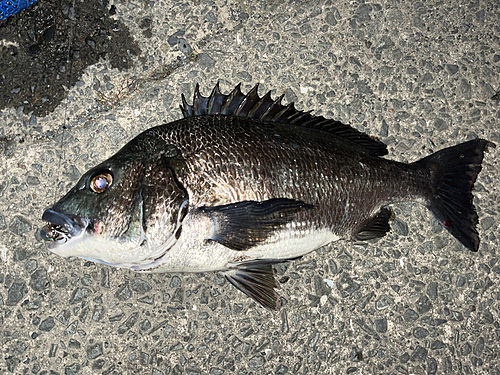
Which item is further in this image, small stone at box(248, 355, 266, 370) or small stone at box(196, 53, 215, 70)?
small stone at box(196, 53, 215, 70)

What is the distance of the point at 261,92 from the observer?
2.84m

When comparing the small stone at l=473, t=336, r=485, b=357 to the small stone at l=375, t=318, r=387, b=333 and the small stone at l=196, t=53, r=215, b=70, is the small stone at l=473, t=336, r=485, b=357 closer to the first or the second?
the small stone at l=375, t=318, r=387, b=333

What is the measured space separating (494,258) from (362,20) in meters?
2.02

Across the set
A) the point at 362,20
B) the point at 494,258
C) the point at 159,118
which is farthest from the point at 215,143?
the point at 494,258

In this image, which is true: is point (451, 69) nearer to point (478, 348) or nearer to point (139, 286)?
point (478, 348)

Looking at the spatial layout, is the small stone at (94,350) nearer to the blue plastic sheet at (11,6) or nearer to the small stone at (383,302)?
the small stone at (383,302)

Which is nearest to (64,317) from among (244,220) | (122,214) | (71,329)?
(71,329)

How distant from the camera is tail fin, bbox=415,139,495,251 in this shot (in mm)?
2580

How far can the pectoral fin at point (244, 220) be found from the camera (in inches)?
80.3

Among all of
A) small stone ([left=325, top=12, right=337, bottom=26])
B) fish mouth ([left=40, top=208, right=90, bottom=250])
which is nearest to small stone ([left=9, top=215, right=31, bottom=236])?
fish mouth ([left=40, top=208, right=90, bottom=250])

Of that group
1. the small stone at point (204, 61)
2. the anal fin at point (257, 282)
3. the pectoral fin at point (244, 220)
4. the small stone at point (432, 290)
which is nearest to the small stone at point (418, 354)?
the small stone at point (432, 290)

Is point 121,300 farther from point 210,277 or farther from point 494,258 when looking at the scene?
point 494,258

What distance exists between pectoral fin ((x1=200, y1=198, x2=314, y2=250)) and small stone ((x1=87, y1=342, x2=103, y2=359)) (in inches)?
47.3

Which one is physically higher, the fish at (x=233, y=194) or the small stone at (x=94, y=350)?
the fish at (x=233, y=194)
